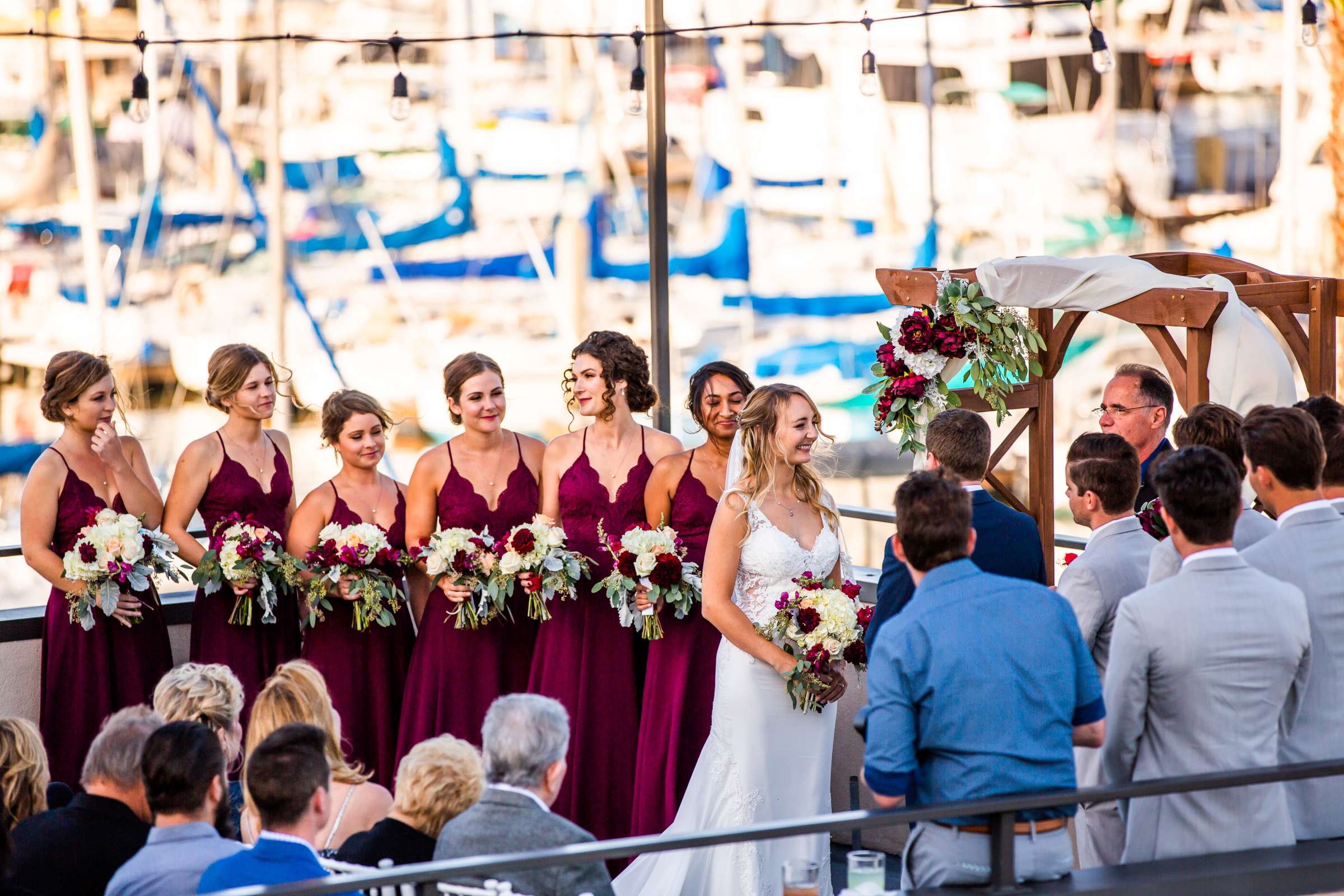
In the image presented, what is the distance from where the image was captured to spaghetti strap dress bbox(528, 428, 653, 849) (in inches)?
208

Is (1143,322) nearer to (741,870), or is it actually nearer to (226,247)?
(741,870)

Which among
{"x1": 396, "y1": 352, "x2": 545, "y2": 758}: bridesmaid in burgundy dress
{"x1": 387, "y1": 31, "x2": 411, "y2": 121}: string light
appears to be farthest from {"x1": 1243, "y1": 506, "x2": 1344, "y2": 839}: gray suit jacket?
{"x1": 387, "y1": 31, "x2": 411, "y2": 121}: string light

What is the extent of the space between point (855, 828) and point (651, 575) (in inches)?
83.2

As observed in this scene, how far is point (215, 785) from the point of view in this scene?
2.96 metres

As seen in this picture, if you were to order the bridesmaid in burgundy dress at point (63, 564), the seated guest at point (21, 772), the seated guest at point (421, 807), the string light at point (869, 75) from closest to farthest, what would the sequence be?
the seated guest at point (421, 807) → the seated guest at point (21, 772) → the bridesmaid in burgundy dress at point (63, 564) → the string light at point (869, 75)

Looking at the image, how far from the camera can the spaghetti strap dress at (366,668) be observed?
211 inches

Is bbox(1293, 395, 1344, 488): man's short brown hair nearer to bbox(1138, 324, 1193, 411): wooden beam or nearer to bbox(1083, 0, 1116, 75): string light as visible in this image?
bbox(1138, 324, 1193, 411): wooden beam

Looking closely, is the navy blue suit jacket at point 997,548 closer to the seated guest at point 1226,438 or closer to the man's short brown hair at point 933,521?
the seated guest at point 1226,438

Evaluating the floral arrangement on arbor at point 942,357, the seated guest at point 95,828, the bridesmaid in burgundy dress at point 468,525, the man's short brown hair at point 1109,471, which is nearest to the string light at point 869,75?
the floral arrangement on arbor at point 942,357

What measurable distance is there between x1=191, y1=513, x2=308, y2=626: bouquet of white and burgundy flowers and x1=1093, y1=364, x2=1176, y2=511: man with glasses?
2830mm

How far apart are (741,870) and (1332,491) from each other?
2135 millimetres

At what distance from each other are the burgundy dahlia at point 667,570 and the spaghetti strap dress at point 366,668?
1.03m

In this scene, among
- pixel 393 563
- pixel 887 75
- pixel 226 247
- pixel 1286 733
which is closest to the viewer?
pixel 1286 733

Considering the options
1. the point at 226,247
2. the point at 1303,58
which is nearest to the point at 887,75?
the point at 1303,58
